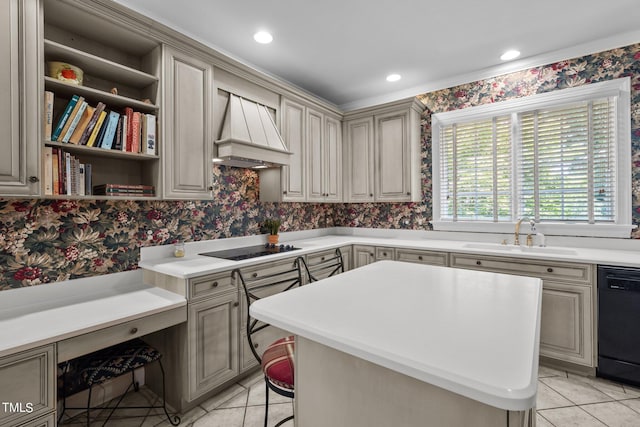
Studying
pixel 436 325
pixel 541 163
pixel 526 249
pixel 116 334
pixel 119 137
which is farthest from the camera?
pixel 541 163

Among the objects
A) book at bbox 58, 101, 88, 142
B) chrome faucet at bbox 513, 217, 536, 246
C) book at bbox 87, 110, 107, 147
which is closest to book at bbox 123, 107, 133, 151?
book at bbox 87, 110, 107, 147

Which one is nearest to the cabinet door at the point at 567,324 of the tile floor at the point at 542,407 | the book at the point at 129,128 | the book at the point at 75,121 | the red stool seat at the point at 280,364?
the tile floor at the point at 542,407

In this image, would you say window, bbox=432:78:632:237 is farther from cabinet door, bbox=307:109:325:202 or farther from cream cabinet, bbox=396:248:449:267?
cabinet door, bbox=307:109:325:202

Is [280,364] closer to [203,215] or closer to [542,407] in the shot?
[203,215]

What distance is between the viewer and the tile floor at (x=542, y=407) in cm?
193

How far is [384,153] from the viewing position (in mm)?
3721

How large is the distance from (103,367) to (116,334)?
0.27 meters

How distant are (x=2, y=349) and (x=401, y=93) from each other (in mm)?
4043

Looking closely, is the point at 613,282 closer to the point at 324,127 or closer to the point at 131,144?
the point at 324,127

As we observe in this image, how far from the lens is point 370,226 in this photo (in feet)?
13.7

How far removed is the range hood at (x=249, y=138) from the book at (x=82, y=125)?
85cm

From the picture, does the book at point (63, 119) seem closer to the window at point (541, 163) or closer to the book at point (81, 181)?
the book at point (81, 181)

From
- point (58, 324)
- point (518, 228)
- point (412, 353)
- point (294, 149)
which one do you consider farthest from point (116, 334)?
point (518, 228)

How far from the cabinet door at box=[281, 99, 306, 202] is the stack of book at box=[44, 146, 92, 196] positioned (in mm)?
1650
